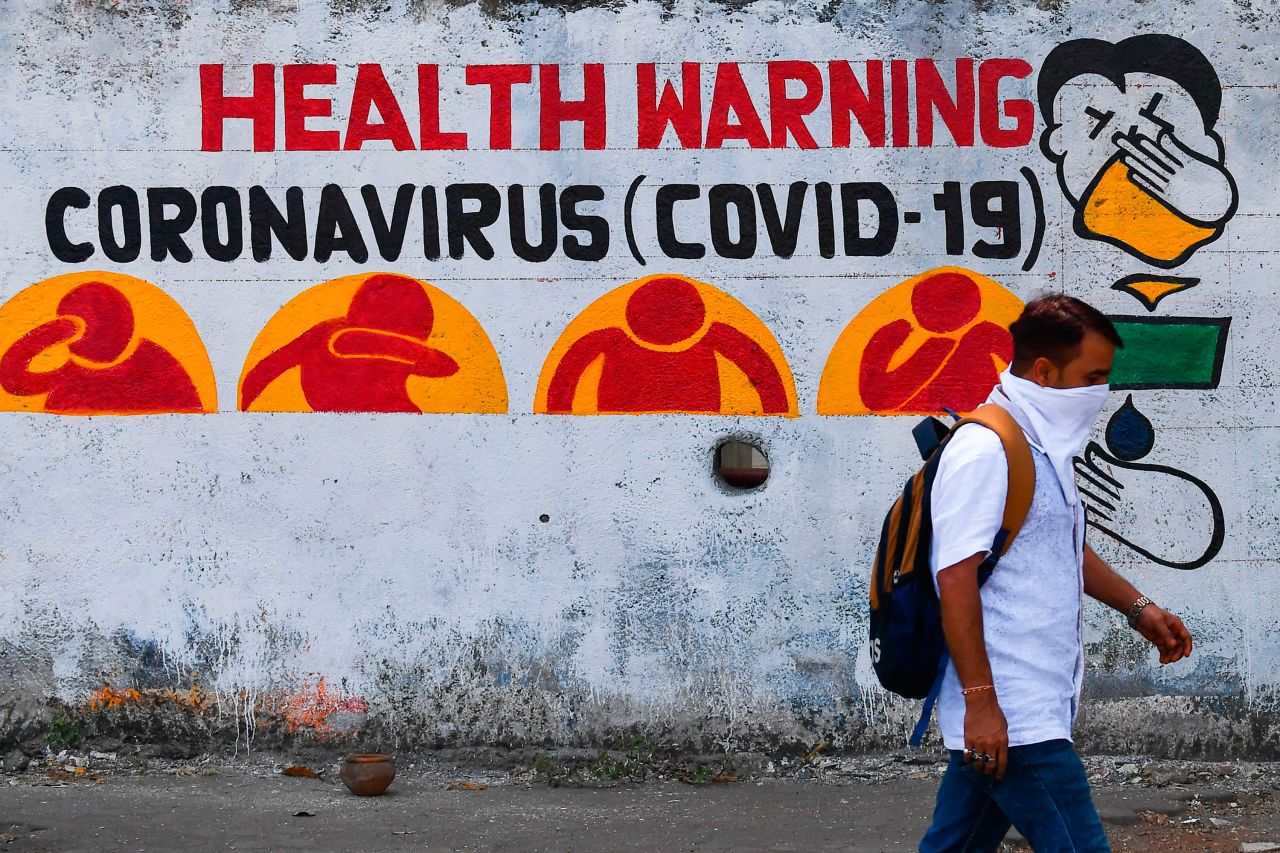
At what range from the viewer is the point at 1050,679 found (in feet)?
9.09

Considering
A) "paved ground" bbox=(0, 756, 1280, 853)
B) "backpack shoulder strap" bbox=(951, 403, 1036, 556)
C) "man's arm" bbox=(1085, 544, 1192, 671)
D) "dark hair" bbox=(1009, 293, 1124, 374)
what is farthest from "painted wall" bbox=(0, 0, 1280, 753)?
"backpack shoulder strap" bbox=(951, 403, 1036, 556)

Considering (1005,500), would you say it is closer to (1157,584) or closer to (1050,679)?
(1050,679)

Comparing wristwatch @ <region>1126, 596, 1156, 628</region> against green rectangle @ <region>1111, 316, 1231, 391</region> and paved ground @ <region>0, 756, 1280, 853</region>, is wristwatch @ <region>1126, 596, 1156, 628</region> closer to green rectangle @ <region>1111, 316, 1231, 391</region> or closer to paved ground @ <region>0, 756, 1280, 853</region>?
paved ground @ <region>0, 756, 1280, 853</region>

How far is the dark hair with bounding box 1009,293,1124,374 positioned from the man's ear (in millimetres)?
2678

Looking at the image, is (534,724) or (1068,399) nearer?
(1068,399)

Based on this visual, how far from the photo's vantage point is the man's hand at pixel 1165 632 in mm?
3055

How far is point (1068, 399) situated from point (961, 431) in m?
0.26

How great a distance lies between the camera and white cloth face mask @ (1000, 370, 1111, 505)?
286 cm

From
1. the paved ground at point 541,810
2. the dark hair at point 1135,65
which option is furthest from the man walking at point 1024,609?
the dark hair at point 1135,65

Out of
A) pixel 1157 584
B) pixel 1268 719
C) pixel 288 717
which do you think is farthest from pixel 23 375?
pixel 1268 719

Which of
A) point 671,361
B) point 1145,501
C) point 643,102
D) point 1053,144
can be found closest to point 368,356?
point 671,361

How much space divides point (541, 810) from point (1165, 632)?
103 inches

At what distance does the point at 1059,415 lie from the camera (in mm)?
2879

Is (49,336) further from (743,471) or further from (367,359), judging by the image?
(743,471)
